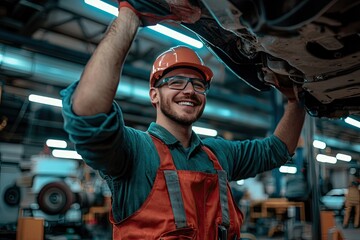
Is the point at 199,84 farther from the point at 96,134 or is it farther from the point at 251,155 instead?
the point at 96,134

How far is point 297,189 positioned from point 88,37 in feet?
18.1

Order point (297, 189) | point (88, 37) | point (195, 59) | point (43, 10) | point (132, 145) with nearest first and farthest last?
point (132, 145)
point (195, 59)
point (297, 189)
point (43, 10)
point (88, 37)

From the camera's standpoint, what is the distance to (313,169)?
129 inches

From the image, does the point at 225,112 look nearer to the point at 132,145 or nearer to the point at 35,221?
the point at 35,221

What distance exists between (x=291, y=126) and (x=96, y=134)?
1206 mm

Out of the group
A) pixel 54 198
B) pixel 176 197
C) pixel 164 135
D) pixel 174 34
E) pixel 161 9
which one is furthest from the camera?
pixel 54 198

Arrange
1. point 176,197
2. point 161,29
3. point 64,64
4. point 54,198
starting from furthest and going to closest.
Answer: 1. point 54,198
2. point 64,64
3. point 161,29
4. point 176,197

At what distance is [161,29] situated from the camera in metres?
4.74

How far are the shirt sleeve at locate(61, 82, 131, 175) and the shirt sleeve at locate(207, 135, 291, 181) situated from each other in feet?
2.32

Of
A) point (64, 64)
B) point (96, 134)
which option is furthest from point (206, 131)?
point (96, 134)

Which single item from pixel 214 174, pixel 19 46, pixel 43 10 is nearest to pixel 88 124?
pixel 214 174

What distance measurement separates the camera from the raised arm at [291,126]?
1.97 metres

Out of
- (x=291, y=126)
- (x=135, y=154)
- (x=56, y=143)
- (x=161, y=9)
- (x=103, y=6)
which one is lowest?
(x=135, y=154)

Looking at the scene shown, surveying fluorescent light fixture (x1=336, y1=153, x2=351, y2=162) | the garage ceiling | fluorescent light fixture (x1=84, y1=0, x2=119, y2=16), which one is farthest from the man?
fluorescent light fixture (x1=336, y1=153, x2=351, y2=162)
